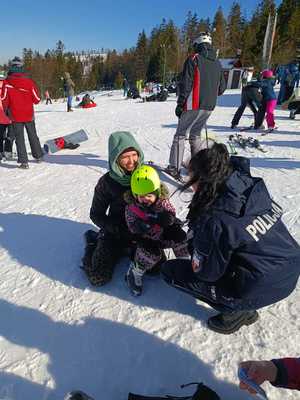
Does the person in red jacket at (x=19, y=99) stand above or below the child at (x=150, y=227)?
above

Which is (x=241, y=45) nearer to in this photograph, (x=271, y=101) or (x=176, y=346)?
(x=271, y=101)

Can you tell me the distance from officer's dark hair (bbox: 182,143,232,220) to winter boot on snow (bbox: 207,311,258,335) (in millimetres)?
777

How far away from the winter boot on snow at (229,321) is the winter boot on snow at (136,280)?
0.64 metres

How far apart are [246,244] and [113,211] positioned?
1.47m

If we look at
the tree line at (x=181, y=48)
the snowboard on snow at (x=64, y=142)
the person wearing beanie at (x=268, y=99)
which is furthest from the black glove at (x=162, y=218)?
the tree line at (x=181, y=48)

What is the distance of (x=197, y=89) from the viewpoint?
4.32 metres

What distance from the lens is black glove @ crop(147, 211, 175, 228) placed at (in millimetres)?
2420

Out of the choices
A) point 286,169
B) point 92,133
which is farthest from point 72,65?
point 286,169

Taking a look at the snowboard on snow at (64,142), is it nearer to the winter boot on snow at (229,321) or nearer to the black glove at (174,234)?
the black glove at (174,234)

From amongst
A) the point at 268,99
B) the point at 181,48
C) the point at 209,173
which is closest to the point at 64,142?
the point at 268,99

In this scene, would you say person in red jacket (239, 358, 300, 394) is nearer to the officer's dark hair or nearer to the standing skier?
the officer's dark hair

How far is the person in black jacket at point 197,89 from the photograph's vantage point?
4.26 m

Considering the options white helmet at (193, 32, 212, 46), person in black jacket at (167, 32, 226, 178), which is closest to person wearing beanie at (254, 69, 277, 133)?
person in black jacket at (167, 32, 226, 178)

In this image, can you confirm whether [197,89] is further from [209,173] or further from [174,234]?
[209,173]
